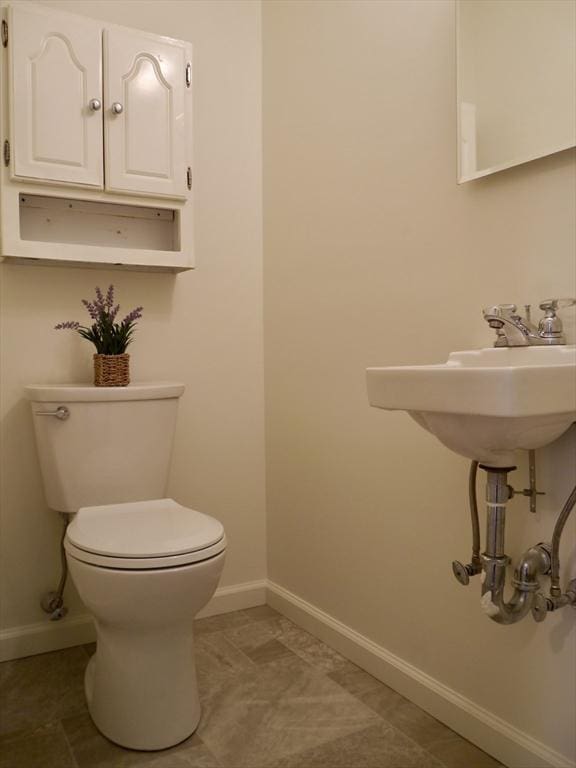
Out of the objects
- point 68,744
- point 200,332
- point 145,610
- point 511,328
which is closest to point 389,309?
point 511,328

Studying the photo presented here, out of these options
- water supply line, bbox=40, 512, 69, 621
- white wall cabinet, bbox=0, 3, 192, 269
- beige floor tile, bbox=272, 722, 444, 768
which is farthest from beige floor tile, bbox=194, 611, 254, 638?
white wall cabinet, bbox=0, 3, 192, 269

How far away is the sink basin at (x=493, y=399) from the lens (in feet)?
3.47

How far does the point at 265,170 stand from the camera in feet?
8.10

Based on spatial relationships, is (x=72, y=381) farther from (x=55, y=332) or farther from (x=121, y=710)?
(x=121, y=710)

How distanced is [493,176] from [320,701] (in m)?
1.40

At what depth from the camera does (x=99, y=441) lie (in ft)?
6.33

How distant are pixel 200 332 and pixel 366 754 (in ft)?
4.62

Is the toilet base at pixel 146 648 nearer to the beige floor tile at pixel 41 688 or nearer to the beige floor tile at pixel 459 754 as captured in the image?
the beige floor tile at pixel 41 688

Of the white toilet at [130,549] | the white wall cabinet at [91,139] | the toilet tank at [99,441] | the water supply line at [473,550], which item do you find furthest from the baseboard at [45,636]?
the water supply line at [473,550]

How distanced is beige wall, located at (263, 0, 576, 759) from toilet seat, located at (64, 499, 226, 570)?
21.1 inches

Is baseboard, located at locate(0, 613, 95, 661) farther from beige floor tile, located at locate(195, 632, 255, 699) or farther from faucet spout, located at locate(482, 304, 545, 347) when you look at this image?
faucet spout, located at locate(482, 304, 545, 347)

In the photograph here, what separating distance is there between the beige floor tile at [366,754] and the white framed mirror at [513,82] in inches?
52.7

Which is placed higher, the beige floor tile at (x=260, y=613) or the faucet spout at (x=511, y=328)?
the faucet spout at (x=511, y=328)

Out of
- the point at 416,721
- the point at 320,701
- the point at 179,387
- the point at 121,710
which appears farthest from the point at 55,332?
the point at 416,721
